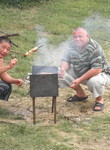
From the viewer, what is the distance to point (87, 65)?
531 centimetres

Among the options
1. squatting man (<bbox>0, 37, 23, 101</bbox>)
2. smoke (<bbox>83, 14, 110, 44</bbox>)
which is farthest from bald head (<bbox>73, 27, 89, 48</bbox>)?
smoke (<bbox>83, 14, 110, 44</bbox>)

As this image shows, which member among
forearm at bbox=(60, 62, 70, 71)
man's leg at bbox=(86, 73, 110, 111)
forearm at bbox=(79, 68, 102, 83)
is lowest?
man's leg at bbox=(86, 73, 110, 111)

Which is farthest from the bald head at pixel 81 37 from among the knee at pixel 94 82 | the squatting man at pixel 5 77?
the squatting man at pixel 5 77

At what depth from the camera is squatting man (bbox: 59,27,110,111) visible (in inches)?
203

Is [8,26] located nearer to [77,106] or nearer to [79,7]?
[79,7]

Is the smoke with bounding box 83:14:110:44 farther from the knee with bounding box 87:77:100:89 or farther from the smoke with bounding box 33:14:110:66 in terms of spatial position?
the knee with bounding box 87:77:100:89

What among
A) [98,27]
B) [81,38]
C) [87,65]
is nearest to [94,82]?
[87,65]

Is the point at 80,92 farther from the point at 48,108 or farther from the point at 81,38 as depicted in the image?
the point at 81,38

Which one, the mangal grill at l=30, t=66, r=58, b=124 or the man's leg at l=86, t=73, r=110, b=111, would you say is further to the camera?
the man's leg at l=86, t=73, r=110, b=111

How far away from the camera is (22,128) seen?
4.55m

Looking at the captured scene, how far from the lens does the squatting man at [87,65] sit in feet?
16.9

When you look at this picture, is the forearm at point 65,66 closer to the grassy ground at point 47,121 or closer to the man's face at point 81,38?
the man's face at point 81,38

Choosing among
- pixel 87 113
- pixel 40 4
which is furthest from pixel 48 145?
pixel 40 4

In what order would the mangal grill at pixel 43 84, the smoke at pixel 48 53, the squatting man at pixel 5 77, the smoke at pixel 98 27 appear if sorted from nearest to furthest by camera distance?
the mangal grill at pixel 43 84 < the squatting man at pixel 5 77 < the smoke at pixel 48 53 < the smoke at pixel 98 27
